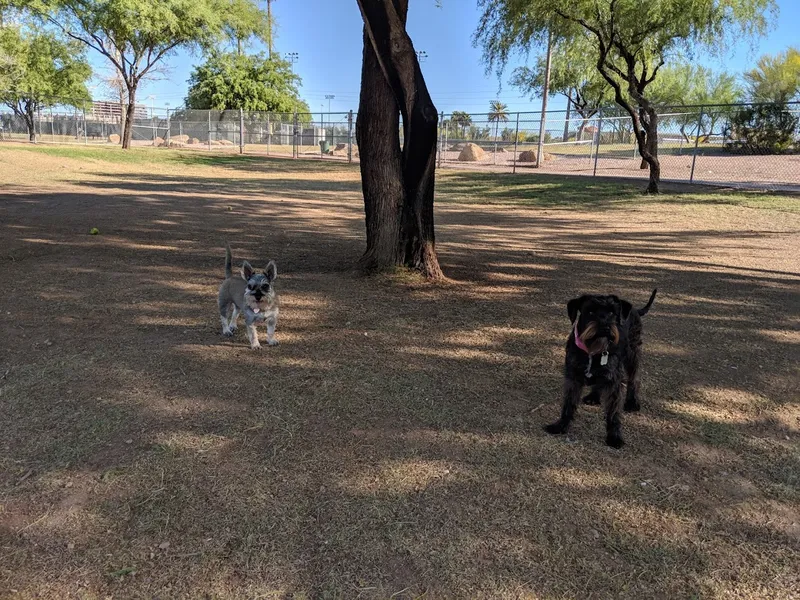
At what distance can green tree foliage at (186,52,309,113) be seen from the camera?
48312 millimetres

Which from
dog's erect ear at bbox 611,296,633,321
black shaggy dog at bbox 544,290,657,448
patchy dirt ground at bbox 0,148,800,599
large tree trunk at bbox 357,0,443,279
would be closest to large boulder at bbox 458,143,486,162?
patchy dirt ground at bbox 0,148,800,599

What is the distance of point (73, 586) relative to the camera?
6.88 ft

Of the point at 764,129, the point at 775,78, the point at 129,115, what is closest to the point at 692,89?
the point at 775,78

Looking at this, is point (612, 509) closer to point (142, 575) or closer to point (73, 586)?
point (142, 575)

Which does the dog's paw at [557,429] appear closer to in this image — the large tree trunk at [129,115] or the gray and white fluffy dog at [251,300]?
the gray and white fluffy dog at [251,300]

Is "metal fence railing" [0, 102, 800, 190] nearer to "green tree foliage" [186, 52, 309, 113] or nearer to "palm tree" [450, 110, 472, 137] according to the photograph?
"palm tree" [450, 110, 472, 137]

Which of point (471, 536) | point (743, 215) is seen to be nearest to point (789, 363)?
point (471, 536)

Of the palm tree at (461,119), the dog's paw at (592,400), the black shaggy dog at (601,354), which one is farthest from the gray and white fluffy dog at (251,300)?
the palm tree at (461,119)

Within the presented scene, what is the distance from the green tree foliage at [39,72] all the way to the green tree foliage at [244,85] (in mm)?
10608

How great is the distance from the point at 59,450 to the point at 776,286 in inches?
283

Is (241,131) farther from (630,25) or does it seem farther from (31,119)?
(630,25)

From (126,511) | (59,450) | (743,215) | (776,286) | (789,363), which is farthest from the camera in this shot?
(743,215)

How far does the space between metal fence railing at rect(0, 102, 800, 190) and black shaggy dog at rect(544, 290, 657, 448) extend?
1724 centimetres

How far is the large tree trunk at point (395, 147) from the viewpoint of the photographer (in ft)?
19.6
